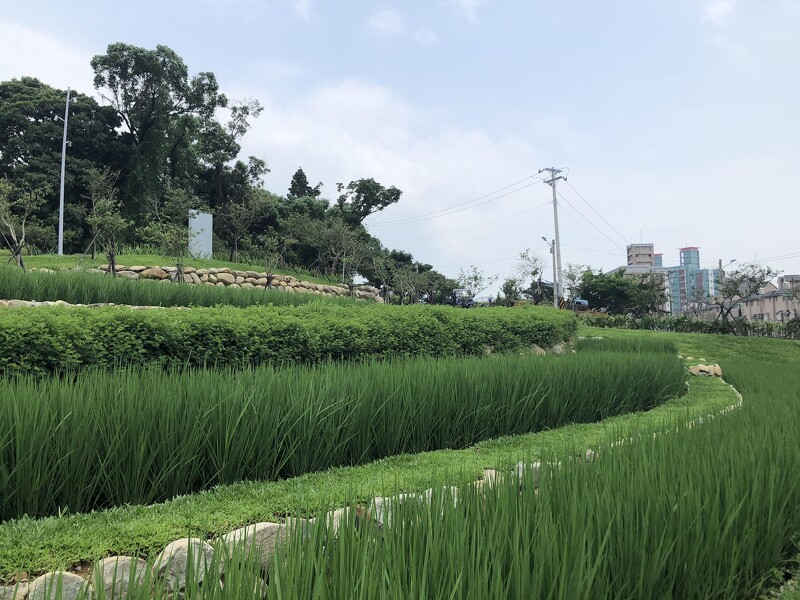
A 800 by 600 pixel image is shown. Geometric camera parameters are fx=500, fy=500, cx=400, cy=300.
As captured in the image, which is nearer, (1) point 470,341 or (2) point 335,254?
(1) point 470,341

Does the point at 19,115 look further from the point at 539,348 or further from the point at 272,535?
the point at 272,535

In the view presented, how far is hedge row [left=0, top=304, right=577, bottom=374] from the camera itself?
425cm

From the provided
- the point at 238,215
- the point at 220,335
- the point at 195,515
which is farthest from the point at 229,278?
the point at 195,515

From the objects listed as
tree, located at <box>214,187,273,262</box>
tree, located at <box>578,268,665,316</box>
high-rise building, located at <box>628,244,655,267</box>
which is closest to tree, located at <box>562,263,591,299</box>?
tree, located at <box>578,268,665,316</box>

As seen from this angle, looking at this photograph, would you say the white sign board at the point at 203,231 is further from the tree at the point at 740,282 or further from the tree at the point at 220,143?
the tree at the point at 740,282

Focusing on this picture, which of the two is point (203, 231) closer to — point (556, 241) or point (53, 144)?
point (53, 144)

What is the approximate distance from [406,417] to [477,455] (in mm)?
630

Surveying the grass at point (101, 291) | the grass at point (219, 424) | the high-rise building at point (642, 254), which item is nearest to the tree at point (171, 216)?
the grass at point (101, 291)

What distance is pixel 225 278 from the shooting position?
16.2m

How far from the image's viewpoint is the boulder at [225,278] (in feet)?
52.6

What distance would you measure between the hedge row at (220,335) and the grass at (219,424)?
0.78m

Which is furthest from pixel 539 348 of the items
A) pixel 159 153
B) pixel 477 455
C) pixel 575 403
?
pixel 159 153

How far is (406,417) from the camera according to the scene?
4.01m

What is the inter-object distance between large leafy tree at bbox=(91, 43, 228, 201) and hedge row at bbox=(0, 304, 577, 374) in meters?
21.5
